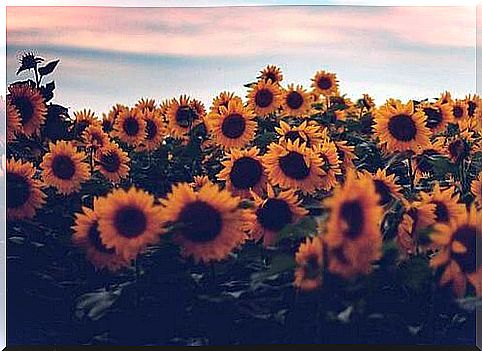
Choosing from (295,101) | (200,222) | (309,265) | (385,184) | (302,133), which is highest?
(295,101)

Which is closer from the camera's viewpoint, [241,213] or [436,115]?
[241,213]

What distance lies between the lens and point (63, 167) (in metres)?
3.00

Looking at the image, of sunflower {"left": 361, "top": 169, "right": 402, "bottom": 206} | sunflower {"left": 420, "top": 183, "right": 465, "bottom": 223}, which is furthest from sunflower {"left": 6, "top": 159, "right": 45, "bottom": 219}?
sunflower {"left": 420, "top": 183, "right": 465, "bottom": 223}

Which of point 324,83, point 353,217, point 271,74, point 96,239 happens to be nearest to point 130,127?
point 96,239

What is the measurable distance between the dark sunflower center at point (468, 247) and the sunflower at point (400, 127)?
0.29 meters

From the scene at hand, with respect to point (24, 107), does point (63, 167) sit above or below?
below

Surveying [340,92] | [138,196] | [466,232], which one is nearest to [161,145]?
[138,196]

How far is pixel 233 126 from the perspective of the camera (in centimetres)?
300

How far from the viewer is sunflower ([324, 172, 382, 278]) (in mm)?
2879

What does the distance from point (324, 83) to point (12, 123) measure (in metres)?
0.96

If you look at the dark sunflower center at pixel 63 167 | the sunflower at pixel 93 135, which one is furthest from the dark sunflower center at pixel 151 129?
the dark sunflower center at pixel 63 167

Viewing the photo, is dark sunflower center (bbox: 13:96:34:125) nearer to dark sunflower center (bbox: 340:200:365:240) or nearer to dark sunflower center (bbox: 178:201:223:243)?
dark sunflower center (bbox: 178:201:223:243)

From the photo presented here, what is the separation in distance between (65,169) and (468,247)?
1.26 metres

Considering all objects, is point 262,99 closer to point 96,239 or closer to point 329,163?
Answer: point 329,163
